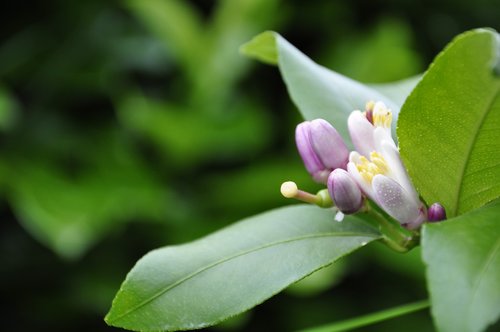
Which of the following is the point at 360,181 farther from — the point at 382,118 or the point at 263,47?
the point at 263,47

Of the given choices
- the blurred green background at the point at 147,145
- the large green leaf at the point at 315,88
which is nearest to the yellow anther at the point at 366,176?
the large green leaf at the point at 315,88

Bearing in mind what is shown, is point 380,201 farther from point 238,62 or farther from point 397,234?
point 238,62

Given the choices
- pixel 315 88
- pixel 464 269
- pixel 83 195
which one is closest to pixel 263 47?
pixel 315 88

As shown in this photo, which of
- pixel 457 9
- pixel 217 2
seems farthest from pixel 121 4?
pixel 457 9

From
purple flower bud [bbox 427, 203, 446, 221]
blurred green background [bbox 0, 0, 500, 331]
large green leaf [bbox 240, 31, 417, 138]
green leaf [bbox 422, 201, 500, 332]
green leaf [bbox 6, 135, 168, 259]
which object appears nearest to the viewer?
green leaf [bbox 422, 201, 500, 332]

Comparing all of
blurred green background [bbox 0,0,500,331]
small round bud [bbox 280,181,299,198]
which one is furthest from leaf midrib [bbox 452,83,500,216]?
blurred green background [bbox 0,0,500,331]

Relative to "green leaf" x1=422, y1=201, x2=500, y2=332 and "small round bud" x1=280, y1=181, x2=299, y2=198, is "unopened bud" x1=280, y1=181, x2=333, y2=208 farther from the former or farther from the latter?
"green leaf" x1=422, y1=201, x2=500, y2=332
